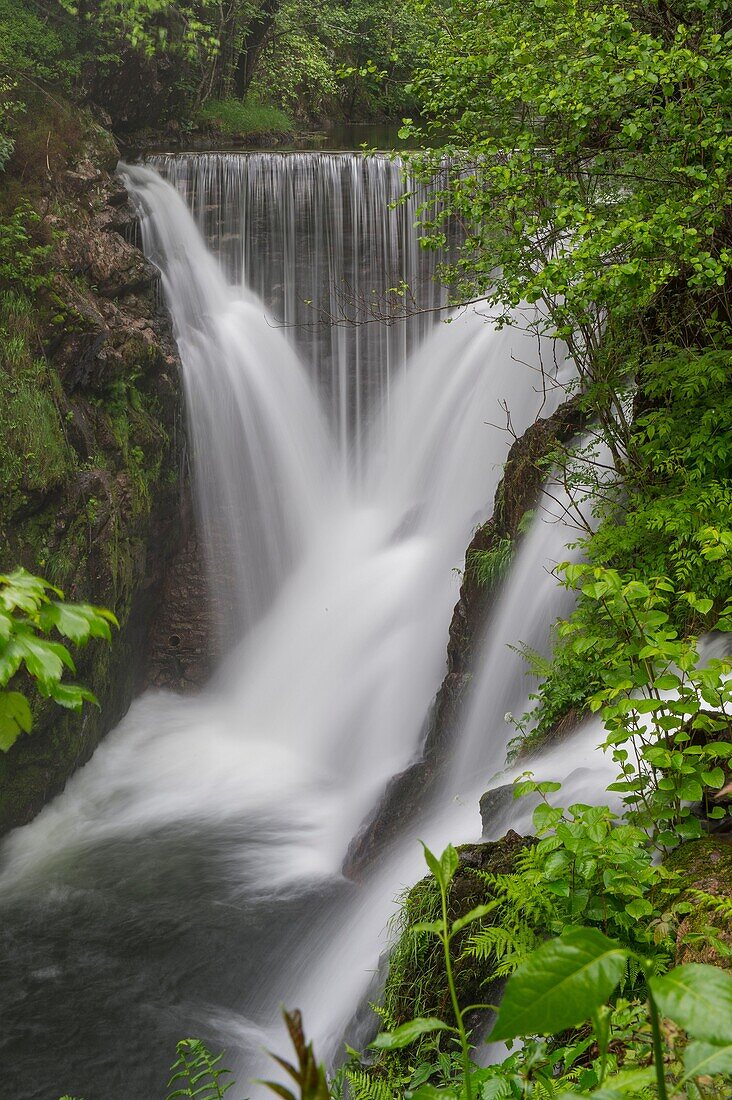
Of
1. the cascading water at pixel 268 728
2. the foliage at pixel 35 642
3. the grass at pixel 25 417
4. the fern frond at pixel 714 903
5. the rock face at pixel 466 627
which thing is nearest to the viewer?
the foliage at pixel 35 642

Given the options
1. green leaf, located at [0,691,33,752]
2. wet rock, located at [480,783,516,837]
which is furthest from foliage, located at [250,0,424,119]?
green leaf, located at [0,691,33,752]

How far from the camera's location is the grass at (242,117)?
47.1 ft

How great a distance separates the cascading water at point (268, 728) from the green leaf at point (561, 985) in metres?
4.23

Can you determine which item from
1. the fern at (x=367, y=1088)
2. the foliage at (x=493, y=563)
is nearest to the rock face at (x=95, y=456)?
the foliage at (x=493, y=563)

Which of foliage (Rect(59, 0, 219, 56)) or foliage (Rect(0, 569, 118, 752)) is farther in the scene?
foliage (Rect(59, 0, 219, 56))

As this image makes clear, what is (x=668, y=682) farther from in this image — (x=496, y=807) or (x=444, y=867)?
(x=496, y=807)

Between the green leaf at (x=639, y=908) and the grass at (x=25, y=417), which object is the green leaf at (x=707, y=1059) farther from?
the grass at (x=25, y=417)

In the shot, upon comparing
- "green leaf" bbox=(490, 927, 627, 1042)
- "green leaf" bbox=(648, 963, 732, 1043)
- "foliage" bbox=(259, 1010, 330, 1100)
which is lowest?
"green leaf" bbox=(648, 963, 732, 1043)

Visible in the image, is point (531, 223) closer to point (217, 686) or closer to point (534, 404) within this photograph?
point (534, 404)

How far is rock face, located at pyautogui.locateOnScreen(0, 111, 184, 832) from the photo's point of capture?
330 inches

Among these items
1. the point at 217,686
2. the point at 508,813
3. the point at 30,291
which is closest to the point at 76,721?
the point at 217,686

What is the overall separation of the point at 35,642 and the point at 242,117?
15.3m

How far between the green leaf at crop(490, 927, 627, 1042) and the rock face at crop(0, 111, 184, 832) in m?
7.73

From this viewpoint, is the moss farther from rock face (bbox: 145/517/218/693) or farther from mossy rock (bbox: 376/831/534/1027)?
rock face (bbox: 145/517/218/693)
